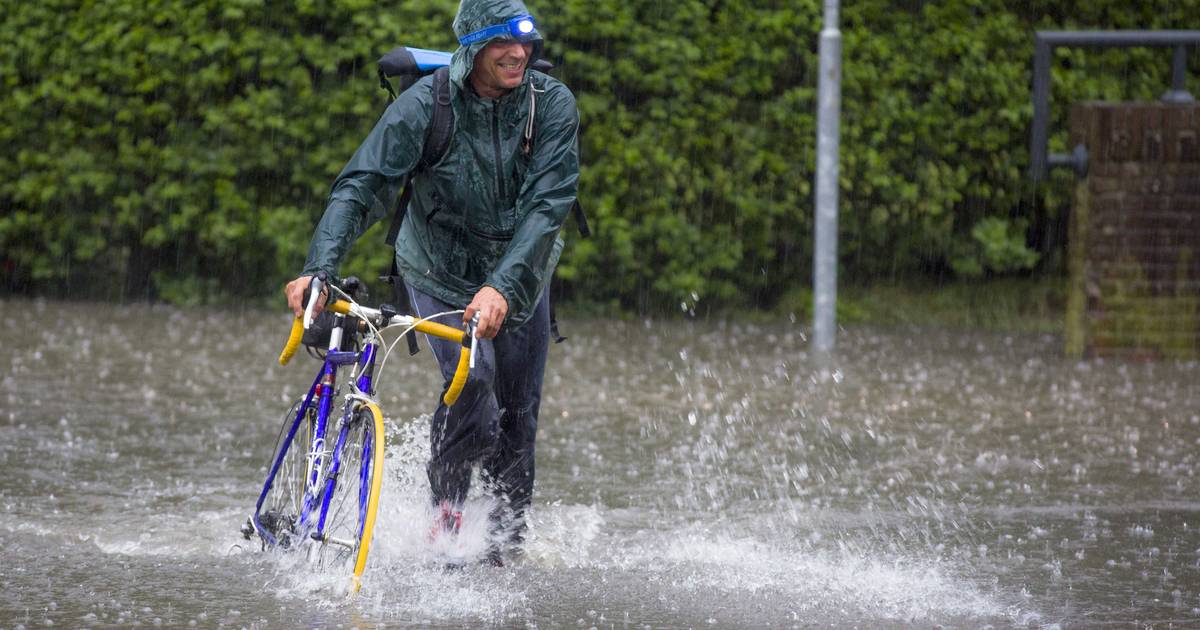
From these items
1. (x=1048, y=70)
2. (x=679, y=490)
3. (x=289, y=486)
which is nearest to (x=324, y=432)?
(x=289, y=486)

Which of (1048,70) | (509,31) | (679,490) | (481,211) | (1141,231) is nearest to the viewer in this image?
(509,31)

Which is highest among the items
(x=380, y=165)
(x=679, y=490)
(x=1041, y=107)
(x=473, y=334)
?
(x=1041, y=107)

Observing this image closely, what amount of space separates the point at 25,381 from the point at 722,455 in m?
3.83

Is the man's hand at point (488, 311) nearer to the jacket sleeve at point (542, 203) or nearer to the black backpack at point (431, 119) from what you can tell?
the jacket sleeve at point (542, 203)

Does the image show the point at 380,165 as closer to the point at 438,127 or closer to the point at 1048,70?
the point at 438,127

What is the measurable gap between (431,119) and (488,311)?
68 cm

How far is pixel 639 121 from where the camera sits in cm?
1216

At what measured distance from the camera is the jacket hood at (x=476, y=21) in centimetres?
541

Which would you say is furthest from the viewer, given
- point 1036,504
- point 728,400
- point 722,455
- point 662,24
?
point 662,24

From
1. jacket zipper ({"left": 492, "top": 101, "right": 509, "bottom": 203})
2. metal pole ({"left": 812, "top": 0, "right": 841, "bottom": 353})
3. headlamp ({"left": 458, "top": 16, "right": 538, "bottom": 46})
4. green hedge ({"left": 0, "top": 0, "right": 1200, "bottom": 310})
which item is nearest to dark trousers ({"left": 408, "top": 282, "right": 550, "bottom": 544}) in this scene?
jacket zipper ({"left": 492, "top": 101, "right": 509, "bottom": 203})

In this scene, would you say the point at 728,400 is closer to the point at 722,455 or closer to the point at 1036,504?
the point at 722,455

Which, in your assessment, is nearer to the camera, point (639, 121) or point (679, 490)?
point (679, 490)

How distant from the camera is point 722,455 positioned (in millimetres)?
7988

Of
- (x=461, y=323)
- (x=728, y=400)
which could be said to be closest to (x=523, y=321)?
(x=461, y=323)
